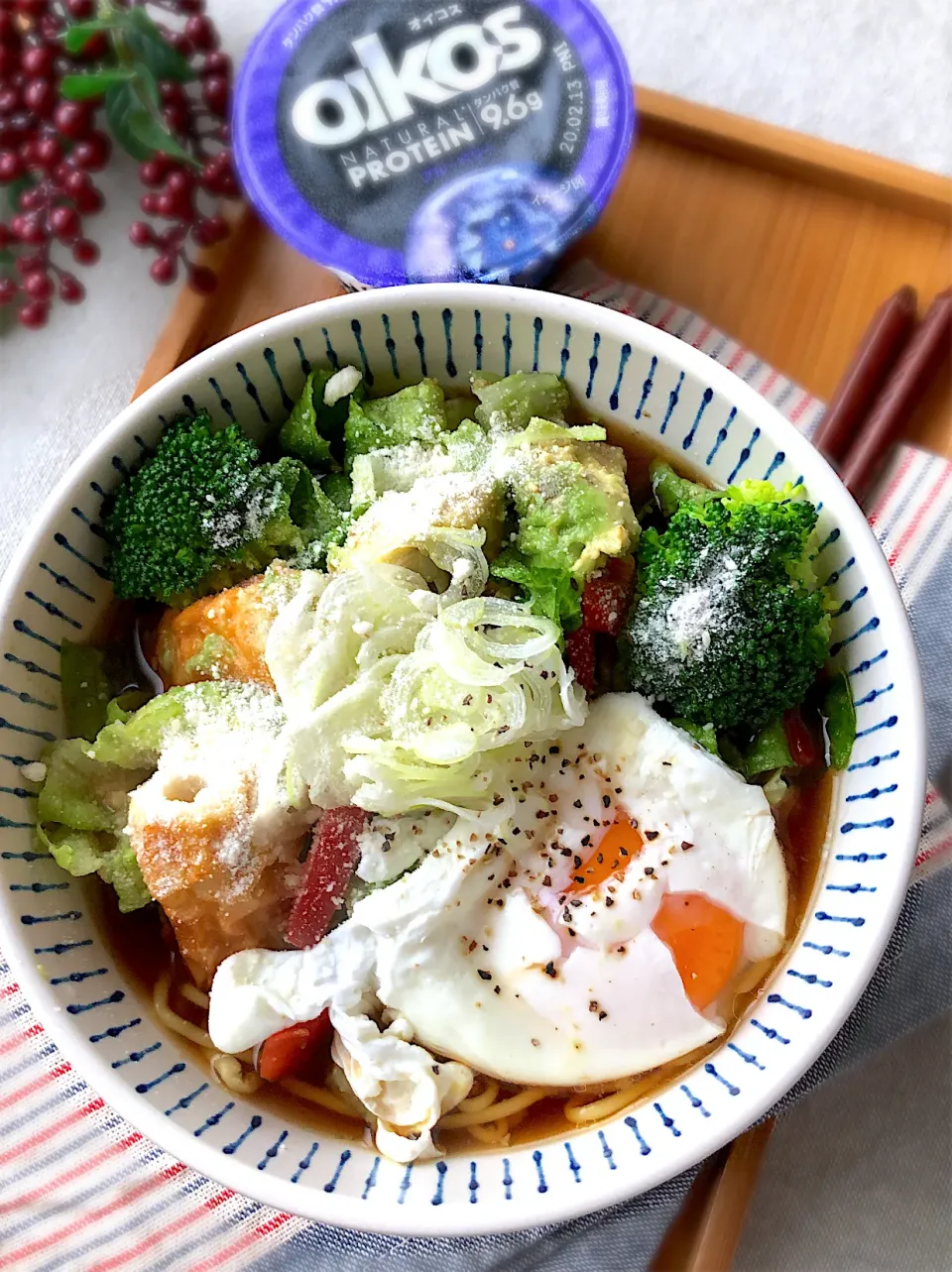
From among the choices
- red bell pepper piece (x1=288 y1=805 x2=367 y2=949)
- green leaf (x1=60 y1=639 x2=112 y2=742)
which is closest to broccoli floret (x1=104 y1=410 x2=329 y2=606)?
green leaf (x1=60 y1=639 x2=112 y2=742)

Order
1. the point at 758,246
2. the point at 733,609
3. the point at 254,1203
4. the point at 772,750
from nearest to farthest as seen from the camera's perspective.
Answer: the point at 733,609 < the point at 772,750 < the point at 254,1203 < the point at 758,246

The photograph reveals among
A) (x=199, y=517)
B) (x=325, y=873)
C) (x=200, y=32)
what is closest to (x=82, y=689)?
(x=199, y=517)

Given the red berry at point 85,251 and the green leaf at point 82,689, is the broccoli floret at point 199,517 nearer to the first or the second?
the green leaf at point 82,689

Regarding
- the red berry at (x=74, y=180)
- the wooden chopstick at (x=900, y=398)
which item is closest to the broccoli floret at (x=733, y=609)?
the wooden chopstick at (x=900, y=398)

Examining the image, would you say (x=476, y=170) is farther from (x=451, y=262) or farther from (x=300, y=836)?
(x=300, y=836)

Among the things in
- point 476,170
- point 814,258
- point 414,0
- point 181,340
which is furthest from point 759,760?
point 414,0

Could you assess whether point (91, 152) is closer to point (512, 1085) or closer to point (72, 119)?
point (72, 119)

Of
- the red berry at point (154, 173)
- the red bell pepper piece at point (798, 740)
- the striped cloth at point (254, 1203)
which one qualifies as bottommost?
the striped cloth at point (254, 1203)
